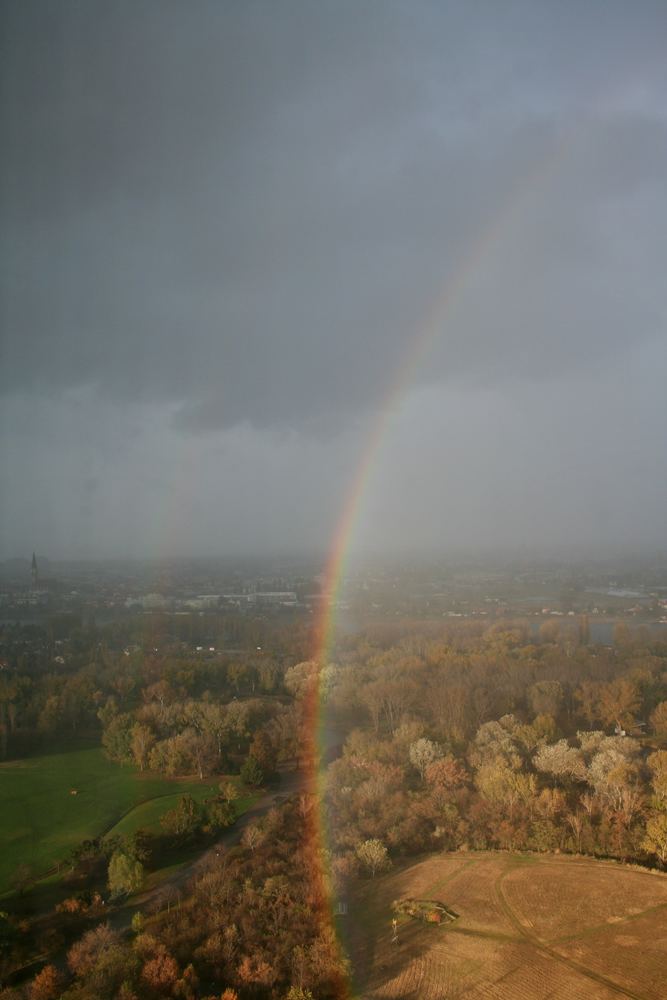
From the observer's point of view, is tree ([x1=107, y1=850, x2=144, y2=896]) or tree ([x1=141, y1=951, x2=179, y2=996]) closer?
tree ([x1=141, y1=951, x2=179, y2=996])

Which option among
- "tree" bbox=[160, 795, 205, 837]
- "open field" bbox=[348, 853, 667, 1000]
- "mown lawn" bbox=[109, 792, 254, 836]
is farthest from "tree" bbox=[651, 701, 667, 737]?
"tree" bbox=[160, 795, 205, 837]

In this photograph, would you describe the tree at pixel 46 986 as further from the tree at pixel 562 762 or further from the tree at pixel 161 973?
the tree at pixel 562 762

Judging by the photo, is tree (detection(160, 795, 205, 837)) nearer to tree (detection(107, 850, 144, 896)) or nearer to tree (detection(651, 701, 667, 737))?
tree (detection(107, 850, 144, 896))

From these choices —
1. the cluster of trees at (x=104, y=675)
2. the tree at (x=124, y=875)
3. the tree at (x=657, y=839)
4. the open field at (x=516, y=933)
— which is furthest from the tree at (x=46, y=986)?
the cluster of trees at (x=104, y=675)

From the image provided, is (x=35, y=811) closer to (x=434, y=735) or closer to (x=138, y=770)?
(x=138, y=770)

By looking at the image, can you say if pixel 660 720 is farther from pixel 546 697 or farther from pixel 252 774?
pixel 252 774
